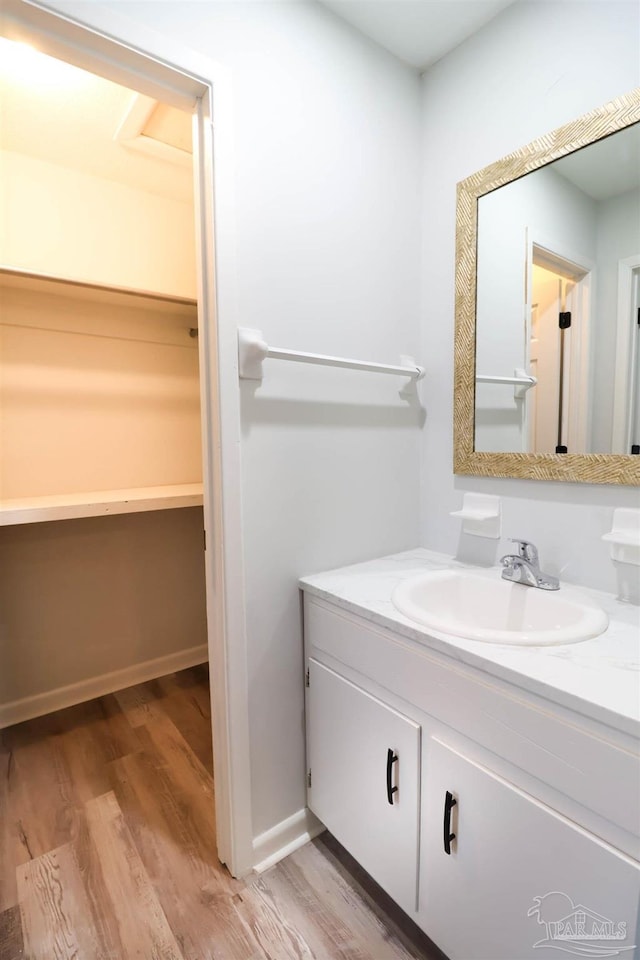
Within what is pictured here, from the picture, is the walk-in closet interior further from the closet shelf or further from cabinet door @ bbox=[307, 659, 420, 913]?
cabinet door @ bbox=[307, 659, 420, 913]

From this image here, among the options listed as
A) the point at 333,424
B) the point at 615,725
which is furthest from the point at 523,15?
the point at 615,725

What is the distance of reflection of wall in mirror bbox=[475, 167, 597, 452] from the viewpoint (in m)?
1.20

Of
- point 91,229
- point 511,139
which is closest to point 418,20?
point 511,139

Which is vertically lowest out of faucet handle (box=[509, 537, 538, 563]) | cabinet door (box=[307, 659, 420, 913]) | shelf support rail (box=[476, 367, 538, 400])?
cabinet door (box=[307, 659, 420, 913])

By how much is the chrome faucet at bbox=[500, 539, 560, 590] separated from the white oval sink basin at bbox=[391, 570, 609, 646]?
19 millimetres

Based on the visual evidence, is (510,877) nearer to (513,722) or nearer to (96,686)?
(513,722)

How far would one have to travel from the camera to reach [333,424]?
1.38 metres

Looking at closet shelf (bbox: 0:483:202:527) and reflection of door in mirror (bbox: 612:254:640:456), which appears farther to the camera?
closet shelf (bbox: 0:483:202:527)

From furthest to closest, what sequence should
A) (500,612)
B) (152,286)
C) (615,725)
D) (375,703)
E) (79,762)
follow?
(152,286)
(79,762)
(500,612)
(375,703)
(615,725)

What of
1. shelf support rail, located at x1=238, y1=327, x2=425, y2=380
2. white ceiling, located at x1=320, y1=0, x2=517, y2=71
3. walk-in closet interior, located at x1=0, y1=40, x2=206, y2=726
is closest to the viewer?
shelf support rail, located at x1=238, y1=327, x2=425, y2=380

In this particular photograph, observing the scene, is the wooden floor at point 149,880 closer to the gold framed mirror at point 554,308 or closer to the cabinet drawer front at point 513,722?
the cabinet drawer front at point 513,722

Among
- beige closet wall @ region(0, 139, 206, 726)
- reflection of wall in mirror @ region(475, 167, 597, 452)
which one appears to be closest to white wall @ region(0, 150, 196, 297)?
beige closet wall @ region(0, 139, 206, 726)

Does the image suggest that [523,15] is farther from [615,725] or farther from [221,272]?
[615,725]

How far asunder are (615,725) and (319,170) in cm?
149
